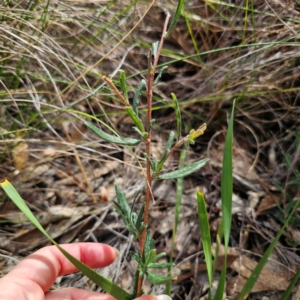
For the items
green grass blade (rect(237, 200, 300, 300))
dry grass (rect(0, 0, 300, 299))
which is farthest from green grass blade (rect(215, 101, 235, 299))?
dry grass (rect(0, 0, 300, 299))

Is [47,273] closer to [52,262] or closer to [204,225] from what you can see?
[52,262]

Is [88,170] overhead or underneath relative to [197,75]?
underneath

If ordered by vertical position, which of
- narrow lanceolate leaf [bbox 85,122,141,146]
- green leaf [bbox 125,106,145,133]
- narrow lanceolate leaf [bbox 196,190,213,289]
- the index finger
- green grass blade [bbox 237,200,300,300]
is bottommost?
the index finger

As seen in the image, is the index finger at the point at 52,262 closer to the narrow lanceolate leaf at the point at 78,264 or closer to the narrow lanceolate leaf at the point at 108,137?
the narrow lanceolate leaf at the point at 78,264

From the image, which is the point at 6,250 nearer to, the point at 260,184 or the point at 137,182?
the point at 137,182

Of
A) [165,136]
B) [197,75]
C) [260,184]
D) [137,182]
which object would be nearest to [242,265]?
[260,184]

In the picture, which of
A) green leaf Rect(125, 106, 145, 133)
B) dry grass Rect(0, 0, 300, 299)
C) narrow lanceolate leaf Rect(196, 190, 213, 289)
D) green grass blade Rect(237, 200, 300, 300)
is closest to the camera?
green leaf Rect(125, 106, 145, 133)

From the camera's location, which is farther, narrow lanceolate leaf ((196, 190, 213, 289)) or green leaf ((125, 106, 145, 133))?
narrow lanceolate leaf ((196, 190, 213, 289))

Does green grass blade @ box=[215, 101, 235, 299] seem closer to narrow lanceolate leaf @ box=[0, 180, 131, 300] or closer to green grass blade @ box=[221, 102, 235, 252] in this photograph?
green grass blade @ box=[221, 102, 235, 252]
